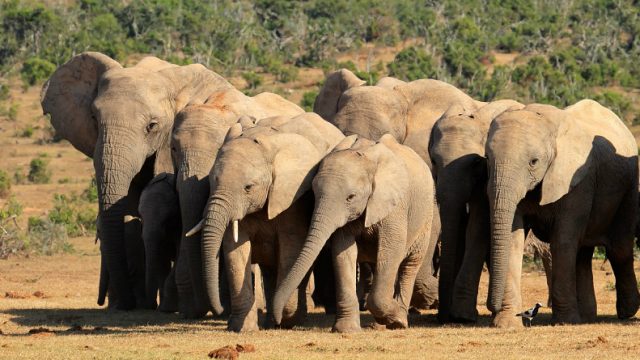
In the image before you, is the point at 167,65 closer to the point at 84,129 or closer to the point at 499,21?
the point at 84,129

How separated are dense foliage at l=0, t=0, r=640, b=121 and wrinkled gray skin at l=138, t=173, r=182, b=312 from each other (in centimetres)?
2416

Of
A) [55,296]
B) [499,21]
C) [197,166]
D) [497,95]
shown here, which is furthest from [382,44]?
[197,166]

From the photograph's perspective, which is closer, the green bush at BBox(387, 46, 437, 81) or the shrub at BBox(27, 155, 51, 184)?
the shrub at BBox(27, 155, 51, 184)

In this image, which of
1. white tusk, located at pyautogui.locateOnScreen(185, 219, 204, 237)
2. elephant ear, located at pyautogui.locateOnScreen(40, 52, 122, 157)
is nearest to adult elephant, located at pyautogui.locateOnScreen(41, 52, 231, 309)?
elephant ear, located at pyautogui.locateOnScreen(40, 52, 122, 157)

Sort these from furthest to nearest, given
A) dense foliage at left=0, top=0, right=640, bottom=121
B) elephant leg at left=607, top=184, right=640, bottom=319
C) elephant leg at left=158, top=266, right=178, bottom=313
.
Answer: dense foliage at left=0, top=0, right=640, bottom=121, elephant leg at left=158, top=266, right=178, bottom=313, elephant leg at left=607, top=184, right=640, bottom=319

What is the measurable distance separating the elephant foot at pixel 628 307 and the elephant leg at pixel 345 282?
3.42 metres

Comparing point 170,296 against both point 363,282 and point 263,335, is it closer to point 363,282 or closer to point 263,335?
point 363,282

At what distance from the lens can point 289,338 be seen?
11875 millimetres

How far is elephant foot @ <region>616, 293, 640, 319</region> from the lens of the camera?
47.6ft

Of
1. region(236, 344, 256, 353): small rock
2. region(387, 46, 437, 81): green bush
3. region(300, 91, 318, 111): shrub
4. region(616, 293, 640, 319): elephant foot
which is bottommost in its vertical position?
region(236, 344, 256, 353): small rock

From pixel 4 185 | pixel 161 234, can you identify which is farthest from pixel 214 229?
pixel 4 185

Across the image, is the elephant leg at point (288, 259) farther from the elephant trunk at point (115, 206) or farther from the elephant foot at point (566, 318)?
the elephant trunk at point (115, 206)

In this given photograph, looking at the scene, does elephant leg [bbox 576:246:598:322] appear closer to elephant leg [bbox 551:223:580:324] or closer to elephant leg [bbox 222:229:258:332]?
elephant leg [bbox 551:223:580:324]

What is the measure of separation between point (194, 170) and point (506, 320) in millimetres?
3125
